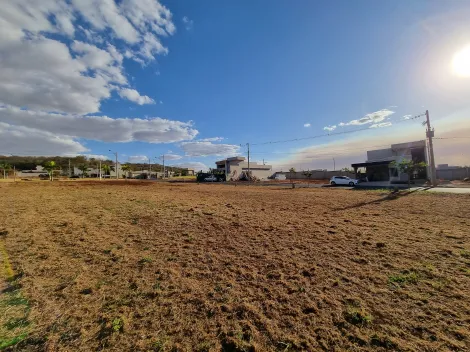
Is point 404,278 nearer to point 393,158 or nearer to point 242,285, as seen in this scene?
point 242,285

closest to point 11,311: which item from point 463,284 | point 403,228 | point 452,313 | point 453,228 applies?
point 452,313

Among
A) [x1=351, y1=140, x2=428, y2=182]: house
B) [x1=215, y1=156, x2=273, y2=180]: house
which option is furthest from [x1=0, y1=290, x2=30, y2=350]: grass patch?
[x1=215, y1=156, x2=273, y2=180]: house

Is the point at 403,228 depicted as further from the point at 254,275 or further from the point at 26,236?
the point at 26,236

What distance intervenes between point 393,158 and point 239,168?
33997 mm

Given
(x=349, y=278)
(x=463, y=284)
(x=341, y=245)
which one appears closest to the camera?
(x=463, y=284)

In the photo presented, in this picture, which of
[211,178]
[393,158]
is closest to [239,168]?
[211,178]

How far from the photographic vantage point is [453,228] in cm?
695

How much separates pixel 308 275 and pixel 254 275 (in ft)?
3.43

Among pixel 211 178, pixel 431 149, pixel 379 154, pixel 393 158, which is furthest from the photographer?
pixel 211 178

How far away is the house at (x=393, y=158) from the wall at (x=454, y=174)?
1168 cm

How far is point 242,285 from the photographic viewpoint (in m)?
3.86

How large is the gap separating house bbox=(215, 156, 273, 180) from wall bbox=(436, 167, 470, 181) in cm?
3755

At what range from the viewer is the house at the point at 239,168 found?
5575 cm

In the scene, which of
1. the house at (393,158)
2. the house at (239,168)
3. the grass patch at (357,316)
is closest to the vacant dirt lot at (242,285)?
the grass patch at (357,316)
